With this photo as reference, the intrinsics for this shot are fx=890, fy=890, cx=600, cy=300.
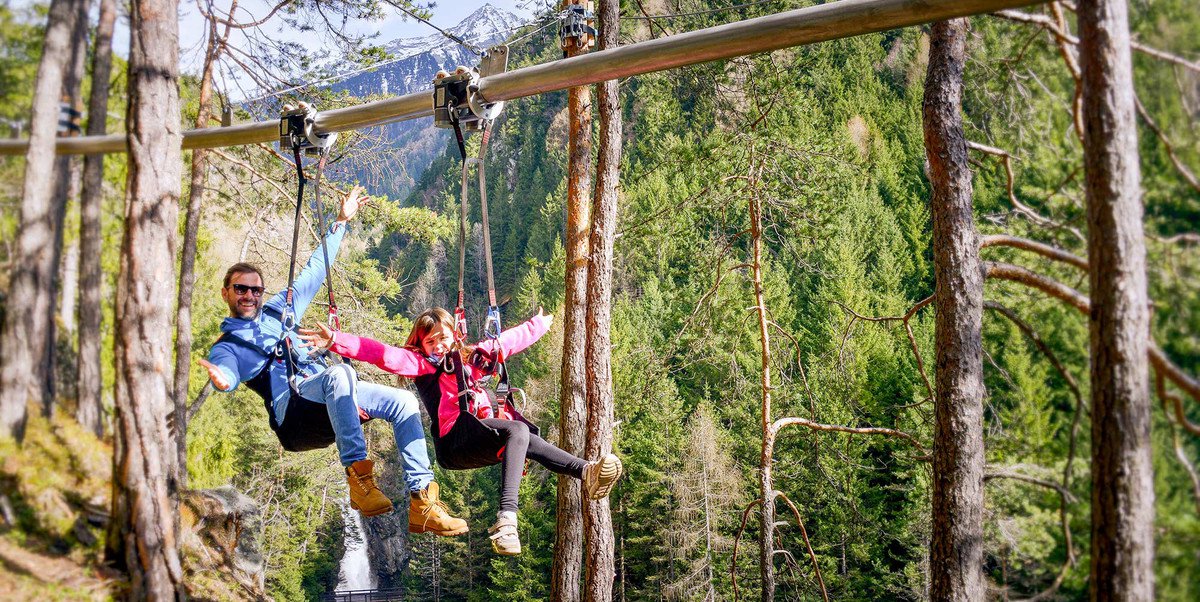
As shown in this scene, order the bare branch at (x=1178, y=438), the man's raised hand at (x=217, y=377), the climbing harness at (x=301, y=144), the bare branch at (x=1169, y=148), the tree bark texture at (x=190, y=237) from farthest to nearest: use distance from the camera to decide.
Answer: the tree bark texture at (x=190, y=237) < the climbing harness at (x=301, y=144) < the man's raised hand at (x=217, y=377) < the bare branch at (x=1169, y=148) < the bare branch at (x=1178, y=438)

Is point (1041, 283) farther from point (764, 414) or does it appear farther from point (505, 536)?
point (764, 414)

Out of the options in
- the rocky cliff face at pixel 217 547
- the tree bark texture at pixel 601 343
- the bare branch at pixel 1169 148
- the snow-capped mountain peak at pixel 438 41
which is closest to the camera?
the bare branch at pixel 1169 148

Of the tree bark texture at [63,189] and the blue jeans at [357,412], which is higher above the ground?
the tree bark texture at [63,189]

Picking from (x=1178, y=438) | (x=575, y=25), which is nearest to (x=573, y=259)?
(x=575, y=25)

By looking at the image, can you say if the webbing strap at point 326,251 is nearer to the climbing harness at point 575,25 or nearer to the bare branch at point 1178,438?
the climbing harness at point 575,25

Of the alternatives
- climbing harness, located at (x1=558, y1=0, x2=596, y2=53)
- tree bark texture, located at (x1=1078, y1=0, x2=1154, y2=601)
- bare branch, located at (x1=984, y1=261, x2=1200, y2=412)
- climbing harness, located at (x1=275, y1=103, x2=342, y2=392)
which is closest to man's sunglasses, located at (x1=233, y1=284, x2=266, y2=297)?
climbing harness, located at (x1=275, y1=103, x2=342, y2=392)

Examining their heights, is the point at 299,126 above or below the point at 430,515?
above

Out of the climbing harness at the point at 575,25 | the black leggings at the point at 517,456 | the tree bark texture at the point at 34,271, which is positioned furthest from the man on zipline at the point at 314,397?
the climbing harness at the point at 575,25

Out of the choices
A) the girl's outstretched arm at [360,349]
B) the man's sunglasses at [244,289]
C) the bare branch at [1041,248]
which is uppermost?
the bare branch at [1041,248]

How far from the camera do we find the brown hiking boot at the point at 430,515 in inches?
159

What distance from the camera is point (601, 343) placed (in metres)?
A: 6.52

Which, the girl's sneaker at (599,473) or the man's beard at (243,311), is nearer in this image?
the man's beard at (243,311)

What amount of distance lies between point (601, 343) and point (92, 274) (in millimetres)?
3659

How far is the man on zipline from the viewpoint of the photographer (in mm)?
4008
